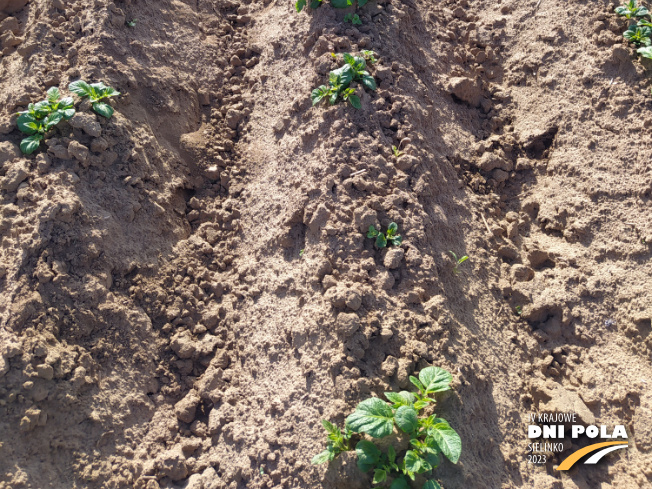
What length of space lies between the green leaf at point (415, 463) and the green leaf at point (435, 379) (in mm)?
280

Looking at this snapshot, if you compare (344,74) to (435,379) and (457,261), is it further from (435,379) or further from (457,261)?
(435,379)

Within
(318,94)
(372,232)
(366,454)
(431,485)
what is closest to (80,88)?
(318,94)

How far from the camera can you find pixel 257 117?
11.2 ft

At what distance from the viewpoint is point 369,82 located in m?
2.98

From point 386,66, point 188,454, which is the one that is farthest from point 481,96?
point 188,454

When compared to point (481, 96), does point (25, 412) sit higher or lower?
lower

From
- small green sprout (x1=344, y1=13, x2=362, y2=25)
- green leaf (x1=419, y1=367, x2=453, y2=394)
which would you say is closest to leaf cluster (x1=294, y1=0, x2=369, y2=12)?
small green sprout (x1=344, y1=13, x2=362, y2=25)

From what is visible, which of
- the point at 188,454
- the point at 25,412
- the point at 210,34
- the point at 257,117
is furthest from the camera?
the point at 210,34

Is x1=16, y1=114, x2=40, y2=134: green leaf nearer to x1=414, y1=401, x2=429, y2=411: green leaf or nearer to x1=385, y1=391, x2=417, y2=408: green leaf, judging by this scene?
x1=385, y1=391, x2=417, y2=408: green leaf

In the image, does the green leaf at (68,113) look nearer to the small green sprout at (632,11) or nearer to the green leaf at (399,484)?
the green leaf at (399,484)

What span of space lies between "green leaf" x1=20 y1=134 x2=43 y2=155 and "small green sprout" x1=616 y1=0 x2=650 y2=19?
12.5ft

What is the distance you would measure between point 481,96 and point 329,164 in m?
1.43

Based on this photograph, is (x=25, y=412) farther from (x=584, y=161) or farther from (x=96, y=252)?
(x=584, y=161)

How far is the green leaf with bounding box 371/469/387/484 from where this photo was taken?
208cm
